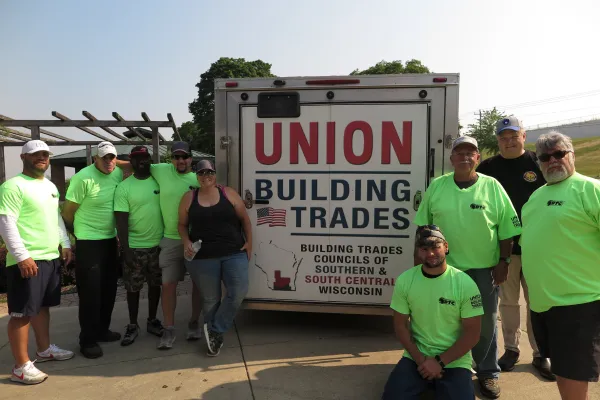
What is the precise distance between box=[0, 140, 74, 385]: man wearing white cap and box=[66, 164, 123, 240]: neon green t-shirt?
255 millimetres

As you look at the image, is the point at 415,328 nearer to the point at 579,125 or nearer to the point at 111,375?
the point at 111,375

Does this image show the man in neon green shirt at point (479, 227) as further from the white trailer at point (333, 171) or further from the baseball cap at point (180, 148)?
the baseball cap at point (180, 148)

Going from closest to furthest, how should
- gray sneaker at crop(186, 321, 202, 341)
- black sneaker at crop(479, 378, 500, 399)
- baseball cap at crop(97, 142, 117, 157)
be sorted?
black sneaker at crop(479, 378, 500, 399) < baseball cap at crop(97, 142, 117, 157) < gray sneaker at crop(186, 321, 202, 341)

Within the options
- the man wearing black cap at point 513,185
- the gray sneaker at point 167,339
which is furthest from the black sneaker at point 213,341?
the man wearing black cap at point 513,185

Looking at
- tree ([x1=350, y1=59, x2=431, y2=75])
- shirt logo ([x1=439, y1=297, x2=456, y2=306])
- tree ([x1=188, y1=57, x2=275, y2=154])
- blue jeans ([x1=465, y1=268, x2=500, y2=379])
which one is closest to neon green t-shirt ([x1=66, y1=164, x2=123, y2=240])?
shirt logo ([x1=439, y1=297, x2=456, y2=306])

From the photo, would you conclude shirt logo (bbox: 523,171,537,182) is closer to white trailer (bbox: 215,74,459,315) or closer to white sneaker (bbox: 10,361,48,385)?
white trailer (bbox: 215,74,459,315)

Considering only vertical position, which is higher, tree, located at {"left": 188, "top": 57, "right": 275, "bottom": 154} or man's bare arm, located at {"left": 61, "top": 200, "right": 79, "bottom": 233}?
tree, located at {"left": 188, "top": 57, "right": 275, "bottom": 154}

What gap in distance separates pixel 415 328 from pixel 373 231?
3.76 feet

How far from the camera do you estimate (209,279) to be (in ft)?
12.3

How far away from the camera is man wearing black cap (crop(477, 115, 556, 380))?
11.3 ft

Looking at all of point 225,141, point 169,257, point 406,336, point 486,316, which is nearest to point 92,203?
point 169,257

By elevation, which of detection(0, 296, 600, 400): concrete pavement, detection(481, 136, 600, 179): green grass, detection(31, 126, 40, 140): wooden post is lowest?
detection(0, 296, 600, 400): concrete pavement

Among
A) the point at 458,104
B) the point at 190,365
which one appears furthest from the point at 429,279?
the point at 190,365

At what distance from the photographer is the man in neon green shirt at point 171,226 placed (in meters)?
3.95
